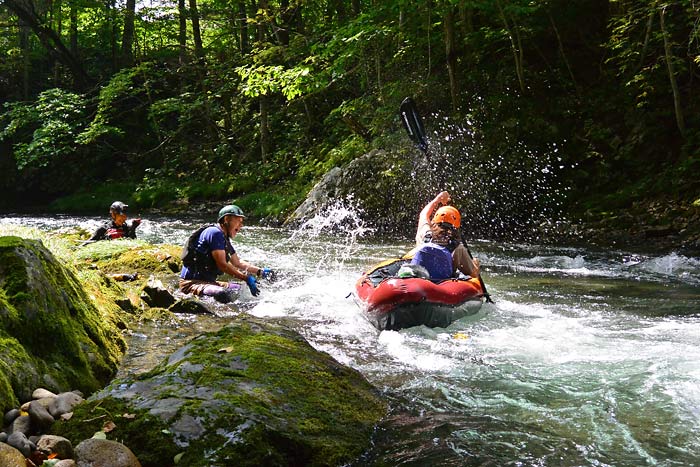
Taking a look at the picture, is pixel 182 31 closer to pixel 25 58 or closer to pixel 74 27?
pixel 74 27

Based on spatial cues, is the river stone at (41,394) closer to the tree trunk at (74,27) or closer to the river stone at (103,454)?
the river stone at (103,454)

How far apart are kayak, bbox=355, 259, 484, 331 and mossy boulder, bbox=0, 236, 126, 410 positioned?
2.97 meters

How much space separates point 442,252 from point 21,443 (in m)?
5.43

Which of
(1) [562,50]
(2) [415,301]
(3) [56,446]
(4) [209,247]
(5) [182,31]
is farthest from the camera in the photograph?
(5) [182,31]

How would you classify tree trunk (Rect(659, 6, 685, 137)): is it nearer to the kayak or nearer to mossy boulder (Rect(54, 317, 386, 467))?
the kayak

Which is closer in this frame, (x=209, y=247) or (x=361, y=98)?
(x=209, y=247)

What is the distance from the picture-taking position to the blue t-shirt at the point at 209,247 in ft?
26.0

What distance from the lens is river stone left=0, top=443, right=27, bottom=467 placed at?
2574mm

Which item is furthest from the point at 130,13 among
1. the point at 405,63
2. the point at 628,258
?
the point at 628,258

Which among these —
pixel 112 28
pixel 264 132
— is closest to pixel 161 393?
pixel 264 132

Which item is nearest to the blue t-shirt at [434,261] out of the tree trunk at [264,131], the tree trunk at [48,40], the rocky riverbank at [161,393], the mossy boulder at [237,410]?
the rocky riverbank at [161,393]

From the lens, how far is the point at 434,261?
7.48m

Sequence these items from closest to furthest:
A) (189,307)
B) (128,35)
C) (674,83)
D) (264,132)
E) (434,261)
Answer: (189,307) < (434,261) < (674,83) < (264,132) < (128,35)

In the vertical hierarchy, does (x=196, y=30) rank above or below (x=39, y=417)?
above
